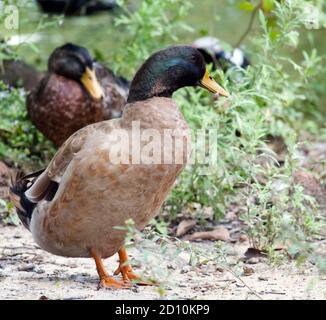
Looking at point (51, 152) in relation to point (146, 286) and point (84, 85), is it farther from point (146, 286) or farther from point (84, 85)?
point (146, 286)

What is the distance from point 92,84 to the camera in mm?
7551

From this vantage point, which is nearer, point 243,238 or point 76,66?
point 243,238

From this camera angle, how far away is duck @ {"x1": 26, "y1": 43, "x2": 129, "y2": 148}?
7.32 meters

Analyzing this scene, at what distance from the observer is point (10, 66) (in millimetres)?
8328

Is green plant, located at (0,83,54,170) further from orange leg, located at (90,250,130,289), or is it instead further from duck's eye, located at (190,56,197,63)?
duck's eye, located at (190,56,197,63)

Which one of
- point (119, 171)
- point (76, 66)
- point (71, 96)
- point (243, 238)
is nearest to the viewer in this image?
point (119, 171)

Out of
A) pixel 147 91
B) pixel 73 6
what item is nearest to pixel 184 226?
pixel 147 91

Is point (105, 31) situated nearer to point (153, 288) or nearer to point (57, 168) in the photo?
point (57, 168)

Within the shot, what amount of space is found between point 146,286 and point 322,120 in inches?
198

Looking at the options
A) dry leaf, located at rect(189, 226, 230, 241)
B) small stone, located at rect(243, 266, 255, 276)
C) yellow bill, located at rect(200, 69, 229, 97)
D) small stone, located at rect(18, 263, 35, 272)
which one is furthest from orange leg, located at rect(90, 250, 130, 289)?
dry leaf, located at rect(189, 226, 230, 241)

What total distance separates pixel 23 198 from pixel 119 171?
3.00 feet

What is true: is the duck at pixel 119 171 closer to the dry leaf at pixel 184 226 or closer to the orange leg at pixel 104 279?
the orange leg at pixel 104 279

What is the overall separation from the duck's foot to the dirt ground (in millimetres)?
40

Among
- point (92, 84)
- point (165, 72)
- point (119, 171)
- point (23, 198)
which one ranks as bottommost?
point (23, 198)
